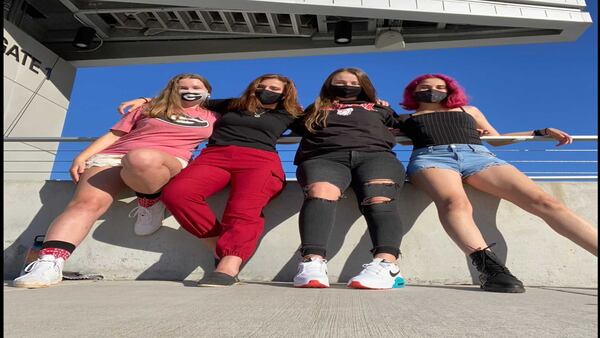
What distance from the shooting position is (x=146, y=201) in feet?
8.07

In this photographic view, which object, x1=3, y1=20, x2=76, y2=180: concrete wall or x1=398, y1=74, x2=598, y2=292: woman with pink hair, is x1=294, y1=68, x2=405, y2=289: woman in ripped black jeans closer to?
x1=398, y1=74, x2=598, y2=292: woman with pink hair

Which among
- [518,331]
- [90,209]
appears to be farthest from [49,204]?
[518,331]

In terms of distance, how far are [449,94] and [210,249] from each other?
1.83m

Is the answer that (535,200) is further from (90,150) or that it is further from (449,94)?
(90,150)

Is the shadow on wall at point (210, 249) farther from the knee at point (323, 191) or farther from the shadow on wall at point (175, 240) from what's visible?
the knee at point (323, 191)

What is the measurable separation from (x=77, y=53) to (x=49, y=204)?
4.67 metres

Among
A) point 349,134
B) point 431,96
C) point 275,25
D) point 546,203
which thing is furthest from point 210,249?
point 275,25

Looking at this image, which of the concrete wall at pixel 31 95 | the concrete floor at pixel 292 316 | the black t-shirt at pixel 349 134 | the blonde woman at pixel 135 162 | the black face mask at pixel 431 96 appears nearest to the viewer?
the concrete floor at pixel 292 316

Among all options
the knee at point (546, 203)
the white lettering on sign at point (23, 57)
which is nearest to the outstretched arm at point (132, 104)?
the knee at point (546, 203)

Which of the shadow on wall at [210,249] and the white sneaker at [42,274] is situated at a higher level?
the shadow on wall at [210,249]

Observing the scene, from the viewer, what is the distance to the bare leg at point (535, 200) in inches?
76.4

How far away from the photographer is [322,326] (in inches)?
35.2

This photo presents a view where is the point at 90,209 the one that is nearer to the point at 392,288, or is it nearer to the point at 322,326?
the point at 392,288

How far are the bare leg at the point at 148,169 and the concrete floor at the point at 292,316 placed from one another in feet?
2.62
